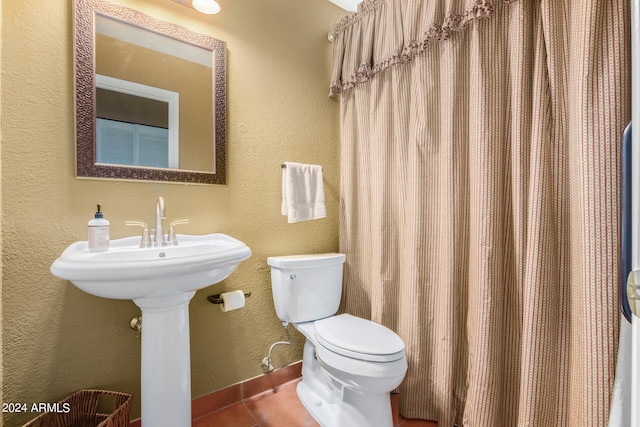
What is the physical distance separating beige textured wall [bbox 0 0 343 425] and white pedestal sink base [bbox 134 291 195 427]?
0.31m

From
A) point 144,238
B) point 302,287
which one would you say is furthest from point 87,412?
point 302,287

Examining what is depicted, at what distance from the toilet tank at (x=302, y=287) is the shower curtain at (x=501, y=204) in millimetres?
274

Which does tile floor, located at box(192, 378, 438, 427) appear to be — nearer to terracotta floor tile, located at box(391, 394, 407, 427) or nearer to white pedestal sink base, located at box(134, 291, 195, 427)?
terracotta floor tile, located at box(391, 394, 407, 427)

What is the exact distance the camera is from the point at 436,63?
129cm

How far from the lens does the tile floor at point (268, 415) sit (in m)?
1.30

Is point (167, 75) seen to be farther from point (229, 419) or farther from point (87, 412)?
point (229, 419)

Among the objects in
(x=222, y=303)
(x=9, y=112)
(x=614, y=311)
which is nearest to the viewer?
(x=614, y=311)

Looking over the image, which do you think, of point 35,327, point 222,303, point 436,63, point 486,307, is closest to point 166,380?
point 222,303

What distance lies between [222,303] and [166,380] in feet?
1.31

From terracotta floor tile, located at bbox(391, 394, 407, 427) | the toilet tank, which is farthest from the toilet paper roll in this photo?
terracotta floor tile, located at bbox(391, 394, 407, 427)

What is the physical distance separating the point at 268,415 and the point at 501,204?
4.81 feet

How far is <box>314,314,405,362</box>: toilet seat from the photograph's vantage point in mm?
1052

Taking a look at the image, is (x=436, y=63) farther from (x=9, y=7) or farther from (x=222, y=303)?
(x=9, y=7)

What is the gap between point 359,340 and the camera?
3.73 ft
